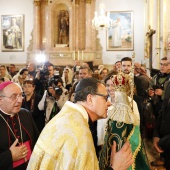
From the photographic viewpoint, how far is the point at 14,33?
1755 cm

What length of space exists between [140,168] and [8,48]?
1631 centimetres

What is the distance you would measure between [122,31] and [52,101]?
12.2m

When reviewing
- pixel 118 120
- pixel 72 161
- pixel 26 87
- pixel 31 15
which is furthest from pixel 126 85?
pixel 31 15

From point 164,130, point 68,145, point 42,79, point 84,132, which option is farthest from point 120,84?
point 42,79

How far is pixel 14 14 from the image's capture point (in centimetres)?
1752

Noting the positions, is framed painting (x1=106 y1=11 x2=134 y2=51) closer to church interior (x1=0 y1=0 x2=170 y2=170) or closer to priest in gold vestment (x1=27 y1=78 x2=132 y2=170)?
church interior (x1=0 y1=0 x2=170 y2=170)

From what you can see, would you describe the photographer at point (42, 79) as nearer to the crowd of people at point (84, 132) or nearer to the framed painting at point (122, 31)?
the crowd of people at point (84, 132)

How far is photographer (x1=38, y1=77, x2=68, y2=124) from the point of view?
506cm

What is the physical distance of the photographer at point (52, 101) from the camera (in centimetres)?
506

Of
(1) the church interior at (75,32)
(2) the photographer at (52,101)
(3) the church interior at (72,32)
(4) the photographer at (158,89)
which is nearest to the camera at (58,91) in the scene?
(2) the photographer at (52,101)

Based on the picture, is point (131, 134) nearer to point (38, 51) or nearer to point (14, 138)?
point (14, 138)

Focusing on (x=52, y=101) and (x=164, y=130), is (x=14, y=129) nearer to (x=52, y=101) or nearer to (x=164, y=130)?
(x=164, y=130)

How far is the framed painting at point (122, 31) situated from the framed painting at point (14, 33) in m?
5.41

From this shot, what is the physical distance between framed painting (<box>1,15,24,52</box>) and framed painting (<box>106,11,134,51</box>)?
213 inches
